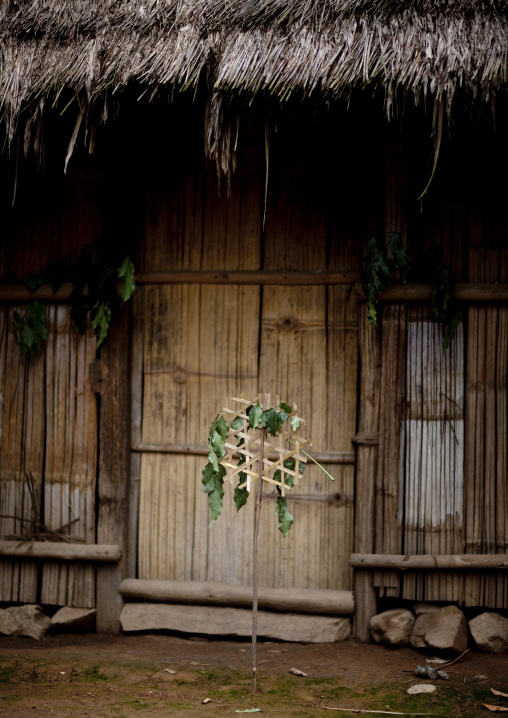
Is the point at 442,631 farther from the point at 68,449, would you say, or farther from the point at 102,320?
the point at 102,320

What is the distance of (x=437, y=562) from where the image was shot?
170 inches

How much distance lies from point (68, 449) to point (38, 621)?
1.00 m

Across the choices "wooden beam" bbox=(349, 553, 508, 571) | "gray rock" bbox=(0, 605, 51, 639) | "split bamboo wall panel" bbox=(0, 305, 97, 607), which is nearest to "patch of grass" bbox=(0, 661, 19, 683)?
"gray rock" bbox=(0, 605, 51, 639)

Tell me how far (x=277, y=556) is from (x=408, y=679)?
1.07 metres

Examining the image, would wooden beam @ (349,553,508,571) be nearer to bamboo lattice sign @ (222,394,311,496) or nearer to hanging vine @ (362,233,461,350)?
bamboo lattice sign @ (222,394,311,496)

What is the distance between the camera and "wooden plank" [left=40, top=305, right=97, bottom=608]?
15.4ft

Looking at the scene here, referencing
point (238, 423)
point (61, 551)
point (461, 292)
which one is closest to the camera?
point (238, 423)

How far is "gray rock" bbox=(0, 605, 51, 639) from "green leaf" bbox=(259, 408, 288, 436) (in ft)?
6.78

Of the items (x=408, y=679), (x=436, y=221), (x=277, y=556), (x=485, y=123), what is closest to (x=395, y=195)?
(x=436, y=221)

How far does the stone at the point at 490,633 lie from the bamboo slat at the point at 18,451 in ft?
8.35

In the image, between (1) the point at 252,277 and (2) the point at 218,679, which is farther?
(1) the point at 252,277

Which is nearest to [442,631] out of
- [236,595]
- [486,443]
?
[486,443]

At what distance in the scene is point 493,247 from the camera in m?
4.43

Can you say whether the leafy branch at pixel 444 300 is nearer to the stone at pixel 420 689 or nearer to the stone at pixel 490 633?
the stone at pixel 490 633
